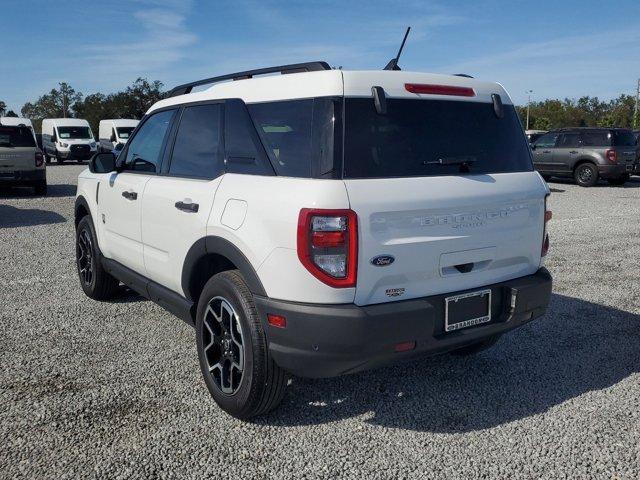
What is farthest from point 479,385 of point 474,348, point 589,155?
point 589,155

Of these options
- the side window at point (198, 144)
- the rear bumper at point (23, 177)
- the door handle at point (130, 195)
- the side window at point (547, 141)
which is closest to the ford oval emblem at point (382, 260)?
the side window at point (198, 144)

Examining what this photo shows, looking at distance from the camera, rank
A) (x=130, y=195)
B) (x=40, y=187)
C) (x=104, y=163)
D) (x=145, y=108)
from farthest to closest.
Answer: (x=145, y=108) → (x=40, y=187) → (x=104, y=163) → (x=130, y=195)

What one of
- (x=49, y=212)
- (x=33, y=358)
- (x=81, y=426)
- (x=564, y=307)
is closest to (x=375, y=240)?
(x=81, y=426)

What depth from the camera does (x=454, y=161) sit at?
320 cm

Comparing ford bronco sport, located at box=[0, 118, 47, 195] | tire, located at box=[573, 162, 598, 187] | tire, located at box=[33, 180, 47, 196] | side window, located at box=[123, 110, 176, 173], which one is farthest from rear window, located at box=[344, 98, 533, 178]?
tire, located at box=[573, 162, 598, 187]

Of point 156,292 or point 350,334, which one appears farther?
point 156,292

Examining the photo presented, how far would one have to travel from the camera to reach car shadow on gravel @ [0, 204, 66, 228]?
1069cm

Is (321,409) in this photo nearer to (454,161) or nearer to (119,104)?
(454,161)

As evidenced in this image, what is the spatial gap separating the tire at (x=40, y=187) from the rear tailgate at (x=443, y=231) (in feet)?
45.7

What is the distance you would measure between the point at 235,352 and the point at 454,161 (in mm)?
1607

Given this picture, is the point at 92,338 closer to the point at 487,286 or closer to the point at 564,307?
the point at 487,286

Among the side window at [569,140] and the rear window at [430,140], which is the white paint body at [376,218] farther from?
the side window at [569,140]

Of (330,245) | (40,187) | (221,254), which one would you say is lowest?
(40,187)

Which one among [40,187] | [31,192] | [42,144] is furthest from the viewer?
[42,144]
